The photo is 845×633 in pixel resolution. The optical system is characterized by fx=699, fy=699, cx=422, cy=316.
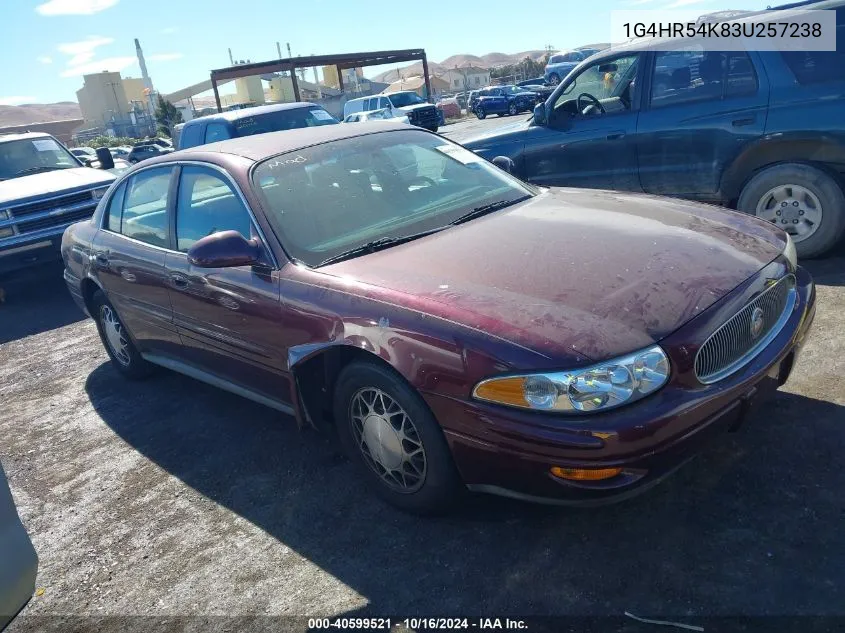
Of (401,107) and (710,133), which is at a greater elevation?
(710,133)

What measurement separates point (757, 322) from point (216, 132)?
8.12m

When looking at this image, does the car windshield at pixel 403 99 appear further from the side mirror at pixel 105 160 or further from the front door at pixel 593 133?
the front door at pixel 593 133

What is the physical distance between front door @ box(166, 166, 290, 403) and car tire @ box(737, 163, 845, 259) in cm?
388

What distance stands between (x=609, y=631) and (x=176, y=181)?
10.8 feet

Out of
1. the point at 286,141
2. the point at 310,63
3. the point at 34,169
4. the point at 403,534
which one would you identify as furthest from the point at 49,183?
the point at 310,63

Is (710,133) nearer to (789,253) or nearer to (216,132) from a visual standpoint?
(789,253)

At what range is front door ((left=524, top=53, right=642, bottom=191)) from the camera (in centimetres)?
597

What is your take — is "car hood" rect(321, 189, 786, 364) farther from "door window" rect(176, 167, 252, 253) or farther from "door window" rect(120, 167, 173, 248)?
"door window" rect(120, 167, 173, 248)

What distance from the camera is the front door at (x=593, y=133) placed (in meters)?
5.97

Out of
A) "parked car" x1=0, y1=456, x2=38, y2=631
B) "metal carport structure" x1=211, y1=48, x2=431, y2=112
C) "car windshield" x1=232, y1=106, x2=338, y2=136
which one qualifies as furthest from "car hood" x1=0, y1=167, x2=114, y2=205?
"metal carport structure" x1=211, y1=48, x2=431, y2=112

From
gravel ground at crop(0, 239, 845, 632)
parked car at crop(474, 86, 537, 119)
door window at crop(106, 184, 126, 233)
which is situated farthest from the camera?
parked car at crop(474, 86, 537, 119)

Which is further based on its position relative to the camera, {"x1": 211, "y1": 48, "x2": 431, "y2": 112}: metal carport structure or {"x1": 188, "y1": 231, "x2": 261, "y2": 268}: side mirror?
{"x1": 211, "y1": 48, "x2": 431, "y2": 112}: metal carport structure

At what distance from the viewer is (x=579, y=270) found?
285 cm

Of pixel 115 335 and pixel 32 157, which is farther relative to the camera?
pixel 32 157
